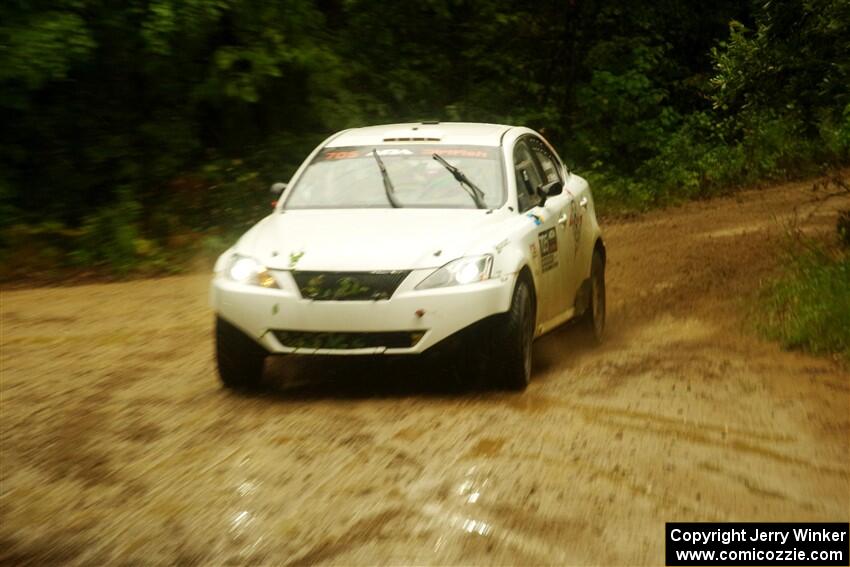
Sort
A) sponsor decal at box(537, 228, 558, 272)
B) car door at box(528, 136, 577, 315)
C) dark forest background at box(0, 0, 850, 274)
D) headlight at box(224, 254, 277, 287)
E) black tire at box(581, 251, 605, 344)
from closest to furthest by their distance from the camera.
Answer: headlight at box(224, 254, 277, 287)
sponsor decal at box(537, 228, 558, 272)
car door at box(528, 136, 577, 315)
black tire at box(581, 251, 605, 344)
dark forest background at box(0, 0, 850, 274)

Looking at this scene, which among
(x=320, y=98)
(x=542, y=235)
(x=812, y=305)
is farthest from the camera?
(x=320, y=98)

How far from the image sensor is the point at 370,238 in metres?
8.59

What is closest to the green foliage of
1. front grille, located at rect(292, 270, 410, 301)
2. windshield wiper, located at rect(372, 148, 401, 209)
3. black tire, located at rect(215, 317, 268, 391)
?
windshield wiper, located at rect(372, 148, 401, 209)

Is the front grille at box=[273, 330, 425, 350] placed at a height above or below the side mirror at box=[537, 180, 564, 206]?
below

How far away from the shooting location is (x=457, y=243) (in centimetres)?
852

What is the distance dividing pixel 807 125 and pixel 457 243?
20.6 ft

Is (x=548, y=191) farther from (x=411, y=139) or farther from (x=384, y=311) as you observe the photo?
(x=384, y=311)

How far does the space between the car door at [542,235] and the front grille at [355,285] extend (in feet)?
3.66

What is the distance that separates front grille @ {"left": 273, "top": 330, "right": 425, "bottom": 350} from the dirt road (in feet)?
1.13

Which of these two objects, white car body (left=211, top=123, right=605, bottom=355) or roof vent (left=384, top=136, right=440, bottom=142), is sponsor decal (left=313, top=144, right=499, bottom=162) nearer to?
roof vent (left=384, top=136, right=440, bottom=142)

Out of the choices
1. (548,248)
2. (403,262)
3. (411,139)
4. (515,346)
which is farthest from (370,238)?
(411,139)

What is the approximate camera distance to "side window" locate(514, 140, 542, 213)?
961 cm

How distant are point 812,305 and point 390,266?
383 centimetres

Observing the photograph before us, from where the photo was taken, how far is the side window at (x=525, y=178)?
9609 millimetres
